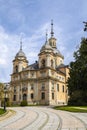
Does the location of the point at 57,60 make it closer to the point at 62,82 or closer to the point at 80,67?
the point at 62,82

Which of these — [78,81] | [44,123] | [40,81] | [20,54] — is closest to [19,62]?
[20,54]

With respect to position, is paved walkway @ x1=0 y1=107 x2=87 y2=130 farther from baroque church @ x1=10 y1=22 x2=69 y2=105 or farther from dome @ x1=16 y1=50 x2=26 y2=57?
dome @ x1=16 y1=50 x2=26 y2=57

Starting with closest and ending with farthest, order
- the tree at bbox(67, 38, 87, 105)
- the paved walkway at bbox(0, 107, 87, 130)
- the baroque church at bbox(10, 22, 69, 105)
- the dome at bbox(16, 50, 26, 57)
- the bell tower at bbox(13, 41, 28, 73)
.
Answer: the paved walkway at bbox(0, 107, 87, 130)
the tree at bbox(67, 38, 87, 105)
the baroque church at bbox(10, 22, 69, 105)
the bell tower at bbox(13, 41, 28, 73)
the dome at bbox(16, 50, 26, 57)

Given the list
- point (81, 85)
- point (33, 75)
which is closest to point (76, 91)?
point (81, 85)

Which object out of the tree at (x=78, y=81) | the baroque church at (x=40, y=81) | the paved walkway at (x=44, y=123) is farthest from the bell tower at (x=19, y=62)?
the paved walkway at (x=44, y=123)

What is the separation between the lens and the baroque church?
81.5 m

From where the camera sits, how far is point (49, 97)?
3132 inches

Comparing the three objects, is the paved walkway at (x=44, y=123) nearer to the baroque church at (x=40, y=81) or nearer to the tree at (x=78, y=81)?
the tree at (x=78, y=81)

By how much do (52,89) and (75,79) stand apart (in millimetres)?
23257

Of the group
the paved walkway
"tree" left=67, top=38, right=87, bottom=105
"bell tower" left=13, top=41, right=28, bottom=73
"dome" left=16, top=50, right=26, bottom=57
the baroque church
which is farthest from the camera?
"dome" left=16, top=50, right=26, bottom=57

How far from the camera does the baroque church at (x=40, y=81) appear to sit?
8150cm

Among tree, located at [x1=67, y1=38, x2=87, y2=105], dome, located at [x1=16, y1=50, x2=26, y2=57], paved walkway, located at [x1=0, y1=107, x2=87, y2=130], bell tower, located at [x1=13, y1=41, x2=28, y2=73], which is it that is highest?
dome, located at [x1=16, y1=50, x2=26, y2=57]

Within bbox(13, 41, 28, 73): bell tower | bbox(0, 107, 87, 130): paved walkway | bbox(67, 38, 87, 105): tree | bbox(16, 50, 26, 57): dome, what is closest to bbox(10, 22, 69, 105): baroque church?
bbox(13, 41, 28, 73): bell tower

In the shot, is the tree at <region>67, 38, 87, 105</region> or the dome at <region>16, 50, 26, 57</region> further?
the dome at <region>16, 50, 26, 57</region>
